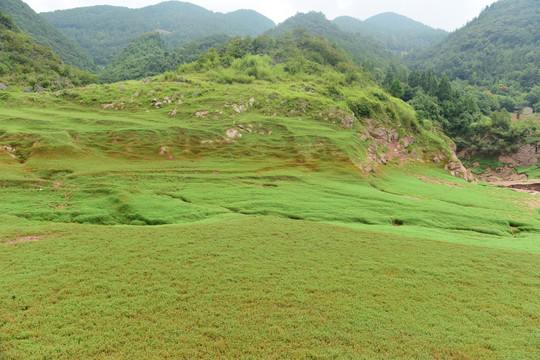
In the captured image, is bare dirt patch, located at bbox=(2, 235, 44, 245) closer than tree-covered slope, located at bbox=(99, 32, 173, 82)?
Yes

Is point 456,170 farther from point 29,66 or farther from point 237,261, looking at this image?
point 29,66

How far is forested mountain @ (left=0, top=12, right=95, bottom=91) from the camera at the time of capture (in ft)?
294

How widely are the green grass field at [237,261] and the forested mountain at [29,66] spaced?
63.7 meters

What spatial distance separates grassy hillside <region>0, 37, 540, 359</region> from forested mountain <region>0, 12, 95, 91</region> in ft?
157

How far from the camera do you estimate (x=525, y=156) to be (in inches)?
3531

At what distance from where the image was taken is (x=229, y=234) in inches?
805

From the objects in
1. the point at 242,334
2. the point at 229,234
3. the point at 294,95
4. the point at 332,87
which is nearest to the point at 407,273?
the point at 242,334

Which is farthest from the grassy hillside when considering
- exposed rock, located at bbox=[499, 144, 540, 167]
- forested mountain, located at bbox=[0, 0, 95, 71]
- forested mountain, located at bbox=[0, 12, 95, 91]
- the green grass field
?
forested mountain, located at bbox=[0, 0, 95, 71]

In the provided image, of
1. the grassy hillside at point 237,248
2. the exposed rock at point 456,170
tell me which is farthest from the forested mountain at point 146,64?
the exposed rock at point 456,170

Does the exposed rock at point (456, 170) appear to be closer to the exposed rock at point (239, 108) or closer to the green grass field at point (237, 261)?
the green grass field at point (237, 261)

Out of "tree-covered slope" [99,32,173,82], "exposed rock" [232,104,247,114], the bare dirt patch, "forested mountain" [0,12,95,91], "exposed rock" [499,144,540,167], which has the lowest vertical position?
the bare dirt patch

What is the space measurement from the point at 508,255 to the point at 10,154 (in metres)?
58.9

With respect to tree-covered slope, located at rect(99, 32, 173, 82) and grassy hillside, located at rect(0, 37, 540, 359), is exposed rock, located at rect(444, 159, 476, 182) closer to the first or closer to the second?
grassy hillside, located at rect(0, 37, 540, 359)

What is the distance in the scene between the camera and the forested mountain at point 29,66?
89.7m
